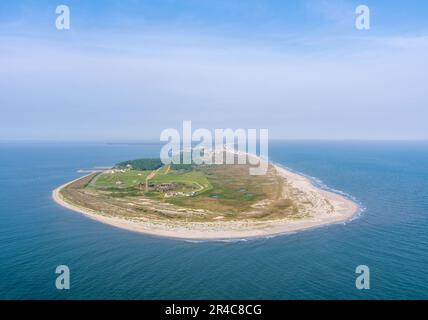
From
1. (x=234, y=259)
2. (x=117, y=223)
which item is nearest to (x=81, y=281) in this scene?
(x=234, y=259)

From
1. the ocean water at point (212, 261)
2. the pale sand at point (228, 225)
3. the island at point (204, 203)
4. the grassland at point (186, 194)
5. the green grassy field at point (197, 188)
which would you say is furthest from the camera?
the green grassy field at point (197, 188)

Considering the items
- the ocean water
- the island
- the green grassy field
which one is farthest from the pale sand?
the green grassy field

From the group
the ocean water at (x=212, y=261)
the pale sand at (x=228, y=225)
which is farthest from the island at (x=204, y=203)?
the ocean water at (x=212, y=261)

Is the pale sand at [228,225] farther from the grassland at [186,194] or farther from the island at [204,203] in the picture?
the grassland at [186,194]

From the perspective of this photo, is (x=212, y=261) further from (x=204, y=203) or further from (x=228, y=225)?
(x=204, y=203)

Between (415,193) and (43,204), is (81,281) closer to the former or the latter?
(43,204)

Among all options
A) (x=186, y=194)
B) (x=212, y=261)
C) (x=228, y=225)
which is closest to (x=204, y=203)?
(x=186, y=194)

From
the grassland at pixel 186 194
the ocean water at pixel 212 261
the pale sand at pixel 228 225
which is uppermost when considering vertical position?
the grassland at pixel 186 194

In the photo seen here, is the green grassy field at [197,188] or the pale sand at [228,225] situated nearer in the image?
the pale sand at [228,225]
